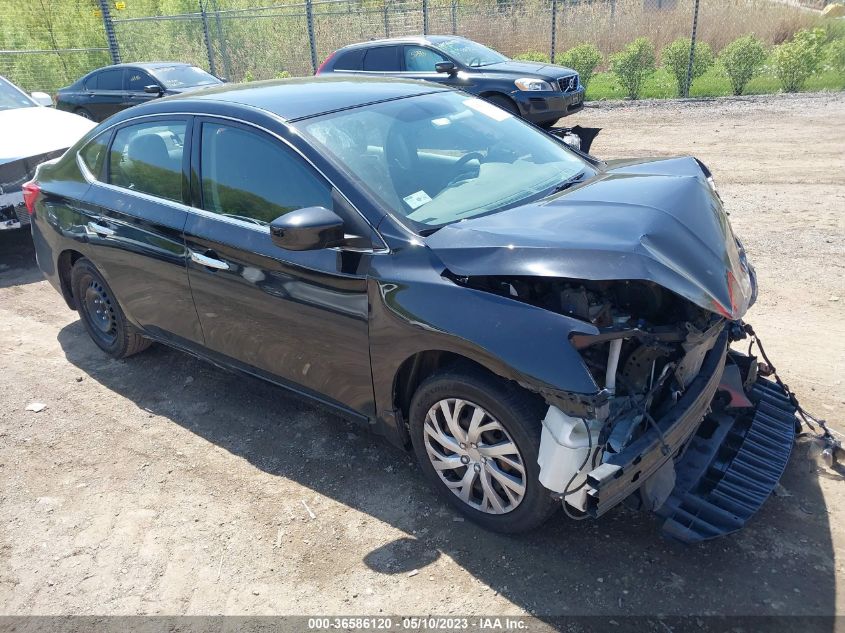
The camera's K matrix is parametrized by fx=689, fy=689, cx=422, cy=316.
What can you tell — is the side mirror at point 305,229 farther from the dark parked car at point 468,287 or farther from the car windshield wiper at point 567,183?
the car windshield wiper at point 567,183

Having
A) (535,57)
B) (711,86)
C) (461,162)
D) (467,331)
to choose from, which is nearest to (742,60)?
(711,86)

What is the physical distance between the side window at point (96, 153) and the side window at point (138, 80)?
8976 millimetres

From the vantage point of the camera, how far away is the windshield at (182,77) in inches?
503

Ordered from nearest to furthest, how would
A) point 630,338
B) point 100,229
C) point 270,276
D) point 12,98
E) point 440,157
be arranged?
point 630,338, point 270,276, point 440,157, point 100,229, point 12,98

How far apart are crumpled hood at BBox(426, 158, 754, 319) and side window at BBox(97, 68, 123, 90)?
41.4 ft

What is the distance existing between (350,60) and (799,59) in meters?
9.96

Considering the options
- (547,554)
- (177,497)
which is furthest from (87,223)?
(547,554)

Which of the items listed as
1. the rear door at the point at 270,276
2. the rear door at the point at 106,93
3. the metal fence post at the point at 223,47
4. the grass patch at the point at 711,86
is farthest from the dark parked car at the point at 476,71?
the metal fence post at the point at 223,47

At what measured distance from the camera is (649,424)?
282 centimetres

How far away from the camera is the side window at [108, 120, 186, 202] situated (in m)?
4.02

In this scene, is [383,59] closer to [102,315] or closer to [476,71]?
[476,71]

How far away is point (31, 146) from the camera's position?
7.26 metres

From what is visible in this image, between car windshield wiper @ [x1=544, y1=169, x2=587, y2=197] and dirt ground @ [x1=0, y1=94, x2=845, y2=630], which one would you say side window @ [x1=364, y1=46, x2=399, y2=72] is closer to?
dirt ground @ [x1=0, y1=94, x2=845, y2=630]

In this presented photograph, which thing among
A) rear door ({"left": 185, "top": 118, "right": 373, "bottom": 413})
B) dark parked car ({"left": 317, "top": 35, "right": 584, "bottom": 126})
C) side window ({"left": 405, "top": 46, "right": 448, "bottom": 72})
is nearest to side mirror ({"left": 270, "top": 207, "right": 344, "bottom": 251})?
rear door ({"left": 185, "top": 118, "right": 373, "bottom": 413})
